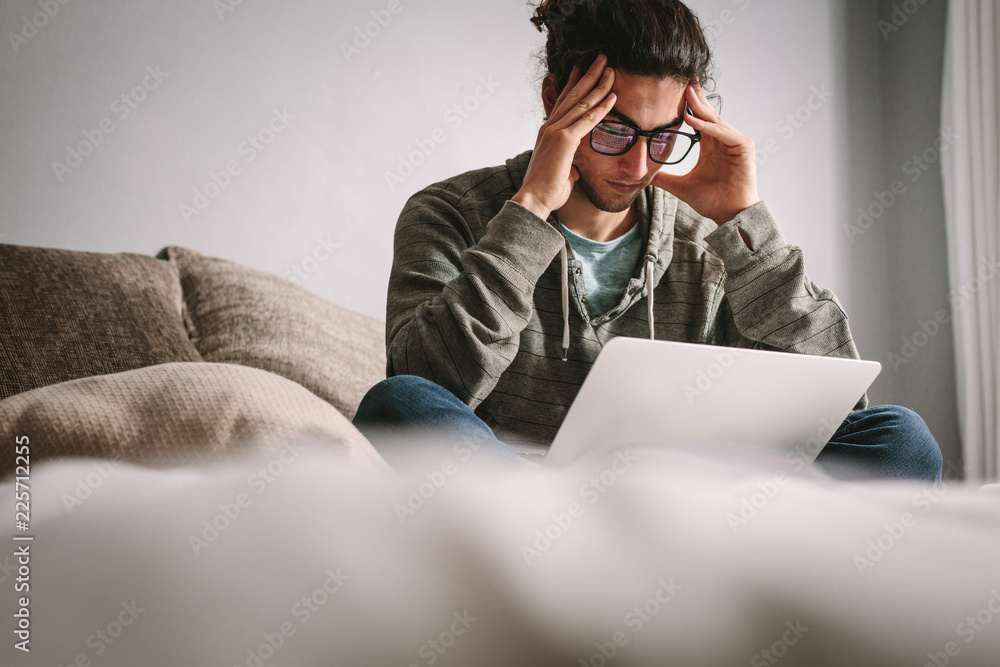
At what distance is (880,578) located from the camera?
36cm

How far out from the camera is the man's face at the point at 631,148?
41.5 inches

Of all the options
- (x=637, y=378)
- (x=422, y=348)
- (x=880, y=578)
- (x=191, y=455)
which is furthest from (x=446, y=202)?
(x=880, y=578)

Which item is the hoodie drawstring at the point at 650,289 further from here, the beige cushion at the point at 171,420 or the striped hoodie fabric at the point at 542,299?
the beige cushion at the point at 171,420

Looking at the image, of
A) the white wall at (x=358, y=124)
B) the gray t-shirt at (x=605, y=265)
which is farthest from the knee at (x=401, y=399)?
the white wall at (x=358, y=124)

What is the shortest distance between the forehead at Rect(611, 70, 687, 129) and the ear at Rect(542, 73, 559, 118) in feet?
0.50

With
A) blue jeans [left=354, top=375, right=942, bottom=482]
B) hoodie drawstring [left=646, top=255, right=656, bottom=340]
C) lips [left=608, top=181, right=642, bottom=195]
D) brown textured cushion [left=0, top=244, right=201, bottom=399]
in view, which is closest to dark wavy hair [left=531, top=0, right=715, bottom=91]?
lips [left=608, top=181, right=642, bottom=195]

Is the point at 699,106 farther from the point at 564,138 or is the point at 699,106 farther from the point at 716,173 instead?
the point at 564,138

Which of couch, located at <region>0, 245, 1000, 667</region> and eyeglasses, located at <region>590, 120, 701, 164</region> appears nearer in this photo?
couch, located at <region>0, 245, 1000, 667</region>

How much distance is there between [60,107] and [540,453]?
43.0 inches

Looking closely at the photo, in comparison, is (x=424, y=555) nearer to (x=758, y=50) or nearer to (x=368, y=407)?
(x=368, y=407)

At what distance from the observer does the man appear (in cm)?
92

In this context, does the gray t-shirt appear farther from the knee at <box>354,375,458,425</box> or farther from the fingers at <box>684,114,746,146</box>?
the knee at <box>354,375,458,425</box>

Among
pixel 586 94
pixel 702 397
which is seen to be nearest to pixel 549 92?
pixel 586 94

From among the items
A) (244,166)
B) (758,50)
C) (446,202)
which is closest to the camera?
(446,202)
